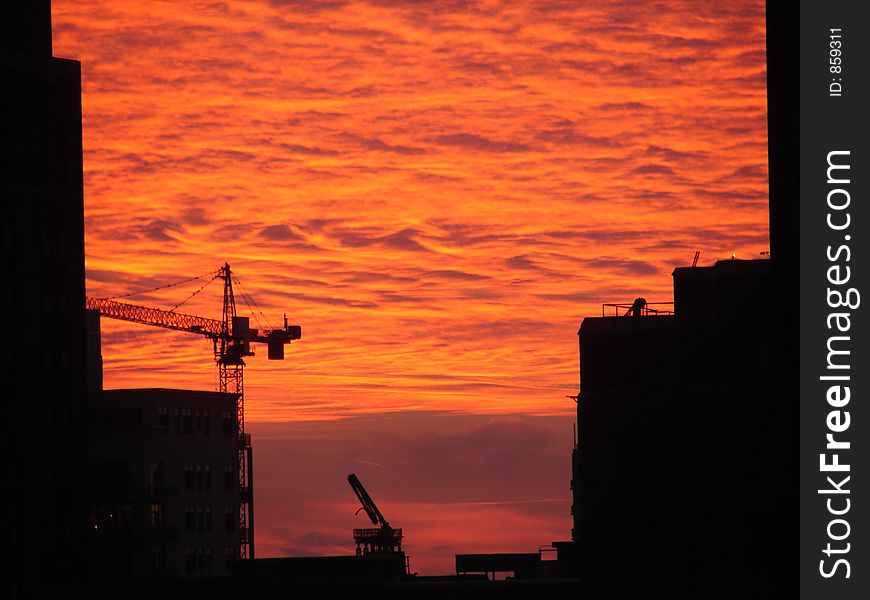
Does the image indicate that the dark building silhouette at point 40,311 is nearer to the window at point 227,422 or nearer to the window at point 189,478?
the window at point 189,478

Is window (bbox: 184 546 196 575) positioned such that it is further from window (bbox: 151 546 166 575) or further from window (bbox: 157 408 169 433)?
window (bbox: 157 408 169 433)

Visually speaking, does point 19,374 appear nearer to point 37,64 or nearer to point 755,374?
point 37,64

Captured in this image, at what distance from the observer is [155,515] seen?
164125 millimetres

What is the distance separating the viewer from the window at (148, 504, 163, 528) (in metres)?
164

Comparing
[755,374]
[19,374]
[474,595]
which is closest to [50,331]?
[19,374]

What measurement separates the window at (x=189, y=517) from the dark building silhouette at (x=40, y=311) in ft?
165

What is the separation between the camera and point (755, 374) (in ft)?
308

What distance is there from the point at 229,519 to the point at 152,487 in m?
14.9

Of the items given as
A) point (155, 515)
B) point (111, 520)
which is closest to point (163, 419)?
point (155, 515)

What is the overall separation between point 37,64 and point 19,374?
22311 millimetres

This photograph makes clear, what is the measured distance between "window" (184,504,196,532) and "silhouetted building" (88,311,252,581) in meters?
0.10

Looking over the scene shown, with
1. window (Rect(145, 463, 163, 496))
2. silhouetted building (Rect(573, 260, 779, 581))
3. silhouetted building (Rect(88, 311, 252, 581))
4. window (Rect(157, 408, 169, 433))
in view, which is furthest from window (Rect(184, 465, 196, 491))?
silhouetted building (Rect(573, 260, 779, 581))

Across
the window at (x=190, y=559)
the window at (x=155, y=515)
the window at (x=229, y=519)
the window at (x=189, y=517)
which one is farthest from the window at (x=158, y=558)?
the window at (x=229, y=519)
